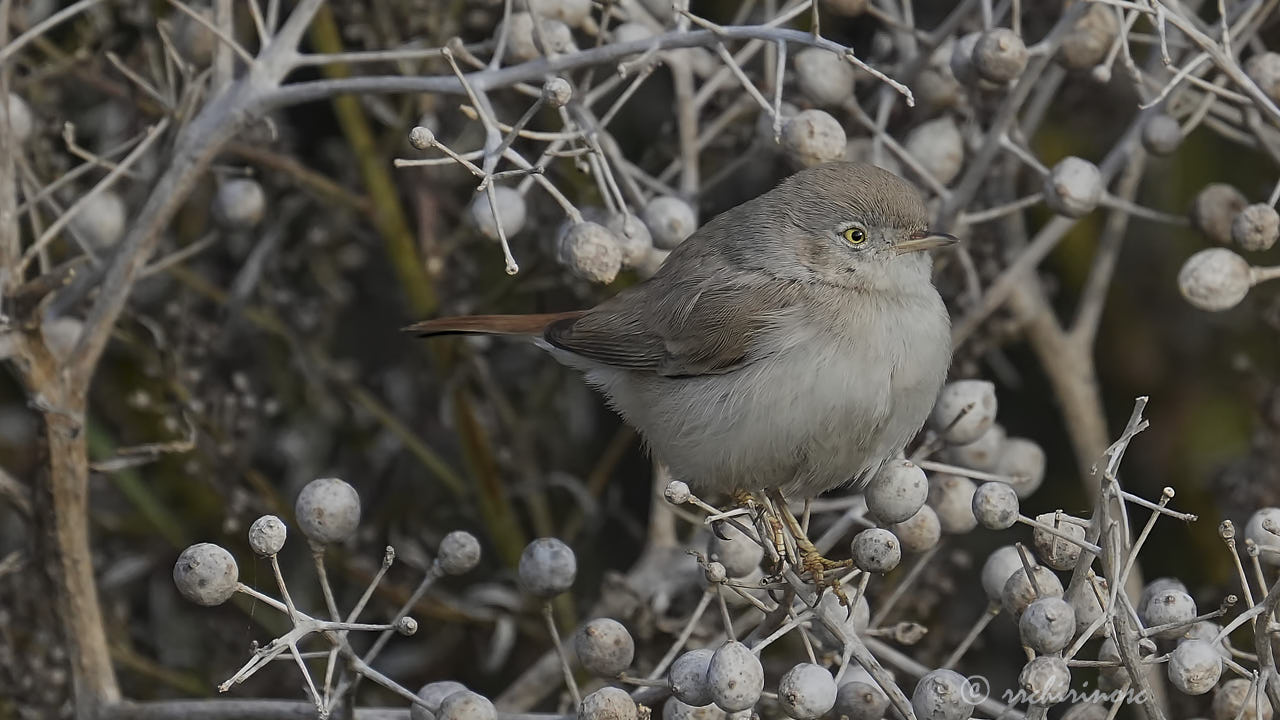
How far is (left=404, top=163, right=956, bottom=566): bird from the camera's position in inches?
124

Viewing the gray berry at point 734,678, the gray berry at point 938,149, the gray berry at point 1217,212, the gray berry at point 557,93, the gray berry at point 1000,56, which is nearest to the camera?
the gray berry at point 734,678

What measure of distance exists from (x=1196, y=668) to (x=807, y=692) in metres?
0.56

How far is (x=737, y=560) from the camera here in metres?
2.78

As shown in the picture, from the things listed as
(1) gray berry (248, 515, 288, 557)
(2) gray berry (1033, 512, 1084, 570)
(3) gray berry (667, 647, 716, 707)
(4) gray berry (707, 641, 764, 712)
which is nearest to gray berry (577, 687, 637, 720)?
(3) gray berry (667, 647, 716, 707)

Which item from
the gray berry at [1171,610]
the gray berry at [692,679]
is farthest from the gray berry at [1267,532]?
the gray berry at [692,679]

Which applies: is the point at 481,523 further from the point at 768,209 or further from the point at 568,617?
the point at 768,209

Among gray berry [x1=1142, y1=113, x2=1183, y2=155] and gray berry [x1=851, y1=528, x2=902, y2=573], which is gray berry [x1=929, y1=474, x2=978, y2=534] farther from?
gray berry [x1=1142, y1=113, x2=1183, y2=155]

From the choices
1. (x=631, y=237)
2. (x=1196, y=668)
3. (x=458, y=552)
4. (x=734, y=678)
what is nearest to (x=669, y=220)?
(x=631, y=237)

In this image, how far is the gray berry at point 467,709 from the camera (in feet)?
7.57

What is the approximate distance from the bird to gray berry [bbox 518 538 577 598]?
0.64 metres

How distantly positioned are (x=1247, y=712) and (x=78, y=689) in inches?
90.0

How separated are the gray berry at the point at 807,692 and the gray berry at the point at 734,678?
0.05 meters

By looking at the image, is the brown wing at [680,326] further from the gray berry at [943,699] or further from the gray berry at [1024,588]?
the gray berry at [943,699]

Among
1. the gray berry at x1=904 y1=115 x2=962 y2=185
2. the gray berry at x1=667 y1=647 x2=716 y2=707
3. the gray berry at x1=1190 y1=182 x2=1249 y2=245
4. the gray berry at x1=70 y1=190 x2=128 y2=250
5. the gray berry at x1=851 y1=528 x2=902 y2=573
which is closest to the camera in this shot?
the gray berry at x1=667 y1=647 x2=716 y2=707
